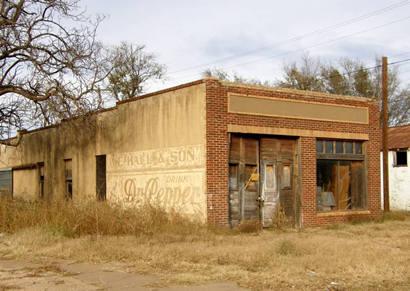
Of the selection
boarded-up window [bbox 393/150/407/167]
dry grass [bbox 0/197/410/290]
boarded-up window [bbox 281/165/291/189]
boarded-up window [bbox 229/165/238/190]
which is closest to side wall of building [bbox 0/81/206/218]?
boarded-up window [bbox 229/165/238/190]

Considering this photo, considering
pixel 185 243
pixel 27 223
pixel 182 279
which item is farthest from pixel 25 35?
pixel 182 279

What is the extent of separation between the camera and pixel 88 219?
14.7 m

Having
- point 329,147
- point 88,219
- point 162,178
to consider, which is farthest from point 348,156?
point 88,219

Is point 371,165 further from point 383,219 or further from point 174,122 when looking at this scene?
point 174,122

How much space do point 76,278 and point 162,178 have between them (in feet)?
29.0

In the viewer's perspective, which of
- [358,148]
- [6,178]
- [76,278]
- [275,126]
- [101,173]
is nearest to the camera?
[76,278]

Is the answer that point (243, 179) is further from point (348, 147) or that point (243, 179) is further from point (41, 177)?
point (41, 177)

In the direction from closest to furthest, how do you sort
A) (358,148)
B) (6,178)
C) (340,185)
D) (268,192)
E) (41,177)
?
(268,192) → (340,185) → (358,148) → (41,177) → (6,178)

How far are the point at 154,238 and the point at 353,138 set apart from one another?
31.5ft

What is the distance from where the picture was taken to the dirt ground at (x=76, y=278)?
8.98m

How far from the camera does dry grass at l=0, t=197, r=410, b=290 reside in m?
9.46

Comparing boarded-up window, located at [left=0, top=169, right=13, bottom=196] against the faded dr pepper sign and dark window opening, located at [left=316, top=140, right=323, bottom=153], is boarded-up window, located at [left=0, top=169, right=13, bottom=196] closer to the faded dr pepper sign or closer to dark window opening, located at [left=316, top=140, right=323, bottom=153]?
the faded dr pepper sign

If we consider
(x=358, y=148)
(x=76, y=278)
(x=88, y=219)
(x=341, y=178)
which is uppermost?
(x=358, y=148)

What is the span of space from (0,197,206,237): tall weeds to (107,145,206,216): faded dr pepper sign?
0.96 meters
